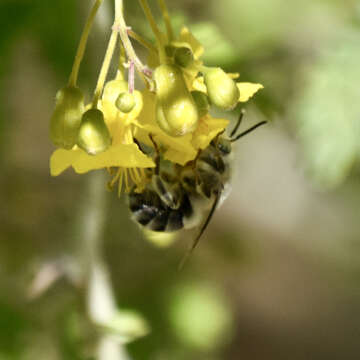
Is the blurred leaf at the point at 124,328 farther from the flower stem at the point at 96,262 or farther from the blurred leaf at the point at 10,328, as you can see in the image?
the blurred leaf at the point at 10,328

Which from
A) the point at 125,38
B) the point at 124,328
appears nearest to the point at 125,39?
the point at 125,38

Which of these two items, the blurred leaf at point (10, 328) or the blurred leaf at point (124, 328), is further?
the blurred leaf at point (10, 328)

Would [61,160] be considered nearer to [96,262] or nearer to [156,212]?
[156,212]

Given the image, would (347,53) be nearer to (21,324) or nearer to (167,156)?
(167,156)

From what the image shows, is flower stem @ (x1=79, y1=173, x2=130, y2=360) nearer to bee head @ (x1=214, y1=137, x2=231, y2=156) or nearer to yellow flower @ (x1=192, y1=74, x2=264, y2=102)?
bee head @ (x1=214, y1=137, x2=231, y2=156)

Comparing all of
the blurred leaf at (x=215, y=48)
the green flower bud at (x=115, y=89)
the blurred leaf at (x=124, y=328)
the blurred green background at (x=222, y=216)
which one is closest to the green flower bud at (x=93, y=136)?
the green flower bud at (x=115, y=89)

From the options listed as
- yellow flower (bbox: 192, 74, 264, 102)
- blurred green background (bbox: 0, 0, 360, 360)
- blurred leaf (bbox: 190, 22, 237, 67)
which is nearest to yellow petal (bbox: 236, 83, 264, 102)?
yellow flower (bbox: 192, 74, 264, 102)
